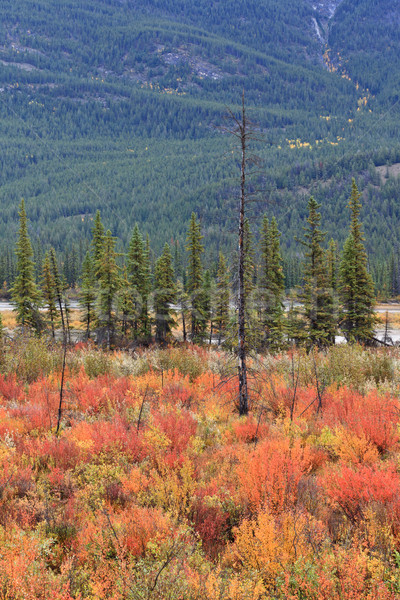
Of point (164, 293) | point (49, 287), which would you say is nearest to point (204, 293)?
point (164, 293)

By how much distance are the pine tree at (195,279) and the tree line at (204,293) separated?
8cm

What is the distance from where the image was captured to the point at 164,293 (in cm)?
3069

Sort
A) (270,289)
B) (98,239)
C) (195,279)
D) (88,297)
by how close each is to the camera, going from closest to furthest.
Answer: (270,289) → (98,239) → (88,297) → (195,279)

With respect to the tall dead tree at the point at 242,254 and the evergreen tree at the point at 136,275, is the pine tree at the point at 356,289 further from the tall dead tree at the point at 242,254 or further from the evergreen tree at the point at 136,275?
the tall dead tree at the point at 242,254

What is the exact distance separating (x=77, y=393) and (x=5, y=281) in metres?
86.2

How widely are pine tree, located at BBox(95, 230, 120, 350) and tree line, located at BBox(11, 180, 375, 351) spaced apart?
67mm

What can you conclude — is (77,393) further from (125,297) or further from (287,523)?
(125,297)

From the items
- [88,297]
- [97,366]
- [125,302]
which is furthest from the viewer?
[88,297]

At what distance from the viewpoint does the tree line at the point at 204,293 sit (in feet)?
78.4

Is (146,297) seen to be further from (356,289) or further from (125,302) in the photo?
(356,289)

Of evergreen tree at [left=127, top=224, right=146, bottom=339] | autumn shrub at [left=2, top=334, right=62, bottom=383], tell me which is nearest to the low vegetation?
autumn shrub at [left=2, top=334, right=62, bottom=383]

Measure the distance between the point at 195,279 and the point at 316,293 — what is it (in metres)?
11.9

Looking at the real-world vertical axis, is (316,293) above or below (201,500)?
below

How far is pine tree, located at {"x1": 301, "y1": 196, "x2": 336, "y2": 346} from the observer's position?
23375mm
